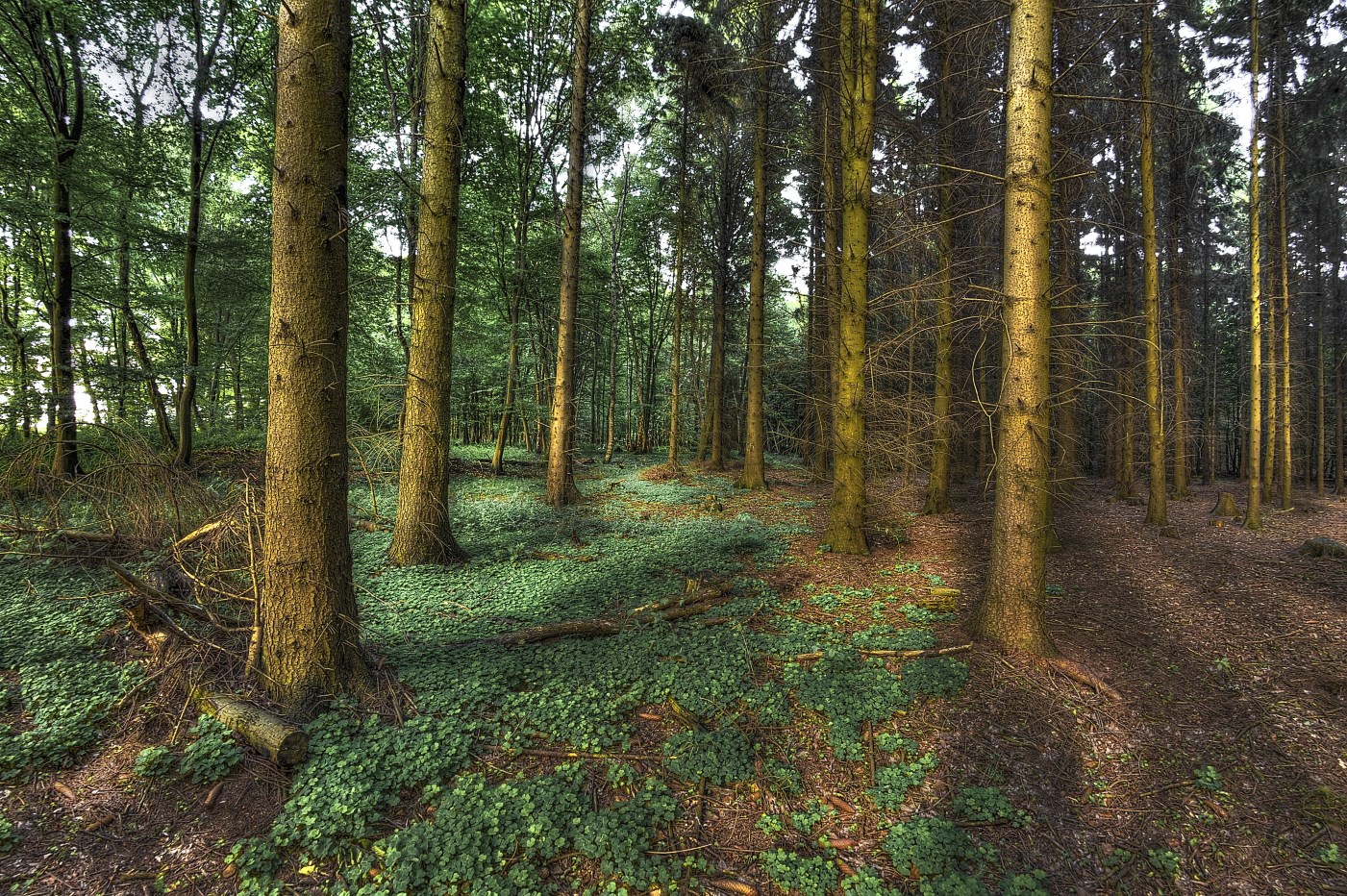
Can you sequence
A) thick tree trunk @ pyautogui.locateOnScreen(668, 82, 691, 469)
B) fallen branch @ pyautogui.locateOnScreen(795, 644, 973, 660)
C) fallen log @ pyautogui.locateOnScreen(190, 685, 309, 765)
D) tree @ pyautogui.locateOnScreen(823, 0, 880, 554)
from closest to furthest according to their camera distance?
1. fallen log @ pyautogui.locateOnScreen(190, 685, 309, 765)
2. fallen branch @ pyautogui.locateOnScreen(795, 644, 973, 660)
3. tree @ pyautogui.locateOnScreen(823, 0, 880, 554)
4. thick tree trunk @ pyautogui.locateOnScreen(668, 82, 691, 469)

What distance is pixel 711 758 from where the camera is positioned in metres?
3.23

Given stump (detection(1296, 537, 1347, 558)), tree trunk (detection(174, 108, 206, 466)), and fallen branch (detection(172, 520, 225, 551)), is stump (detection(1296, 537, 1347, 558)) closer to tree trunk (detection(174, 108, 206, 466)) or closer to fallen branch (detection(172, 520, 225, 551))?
fallen branch (detection(172, 520, 225, 551))

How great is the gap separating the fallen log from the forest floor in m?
0.11

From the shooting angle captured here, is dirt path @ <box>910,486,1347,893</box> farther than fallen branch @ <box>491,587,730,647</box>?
No

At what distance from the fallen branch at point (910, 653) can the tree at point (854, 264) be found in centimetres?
276

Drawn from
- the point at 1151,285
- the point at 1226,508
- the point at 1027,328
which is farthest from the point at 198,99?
the point at 1226,508

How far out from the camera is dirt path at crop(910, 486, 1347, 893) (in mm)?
2650

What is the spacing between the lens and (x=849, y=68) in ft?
22.3

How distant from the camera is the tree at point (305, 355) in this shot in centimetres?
327

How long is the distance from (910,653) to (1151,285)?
32.2 ft

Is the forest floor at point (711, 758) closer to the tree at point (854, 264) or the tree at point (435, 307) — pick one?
the tree at point (435, 307)

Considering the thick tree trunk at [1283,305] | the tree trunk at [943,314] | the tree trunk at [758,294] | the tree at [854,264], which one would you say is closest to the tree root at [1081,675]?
the tree at [854,264]

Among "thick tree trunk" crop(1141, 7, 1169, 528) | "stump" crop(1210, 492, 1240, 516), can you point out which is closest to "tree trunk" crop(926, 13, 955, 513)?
"thick tree trunk" crop(1141, 7, 1169, 528)

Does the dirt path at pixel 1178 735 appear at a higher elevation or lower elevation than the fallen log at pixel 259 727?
lower
